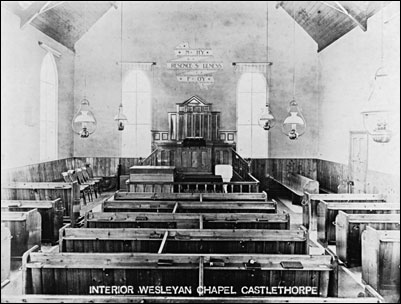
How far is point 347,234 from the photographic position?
6367 mm

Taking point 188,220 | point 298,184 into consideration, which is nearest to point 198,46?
point 298,184

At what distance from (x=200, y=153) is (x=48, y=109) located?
4.47 metres

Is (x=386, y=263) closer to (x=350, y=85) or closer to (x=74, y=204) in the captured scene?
(x=74, y=204)

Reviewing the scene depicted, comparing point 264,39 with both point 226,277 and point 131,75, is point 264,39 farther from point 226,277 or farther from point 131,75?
point 226,277

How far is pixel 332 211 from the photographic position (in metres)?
7.52

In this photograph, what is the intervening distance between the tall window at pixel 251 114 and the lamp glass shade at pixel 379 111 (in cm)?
867

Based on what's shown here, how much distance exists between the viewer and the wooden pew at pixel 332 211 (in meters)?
7.29

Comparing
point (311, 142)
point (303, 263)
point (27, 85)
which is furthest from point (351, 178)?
point (27, 85)

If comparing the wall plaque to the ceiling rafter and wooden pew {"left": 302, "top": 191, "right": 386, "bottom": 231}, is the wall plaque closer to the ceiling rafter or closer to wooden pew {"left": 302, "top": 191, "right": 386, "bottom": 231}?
the ceiling rafter

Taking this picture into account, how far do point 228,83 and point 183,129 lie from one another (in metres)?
2.26

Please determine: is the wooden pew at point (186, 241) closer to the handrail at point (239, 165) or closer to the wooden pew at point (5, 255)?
the wooden pew at point (5, 255)

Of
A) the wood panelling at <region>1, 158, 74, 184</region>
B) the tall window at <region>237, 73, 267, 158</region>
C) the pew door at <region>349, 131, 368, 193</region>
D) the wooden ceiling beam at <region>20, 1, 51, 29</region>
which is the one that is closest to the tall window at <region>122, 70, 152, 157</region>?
the wood panelling at <region>1, 158, 74, 184</region>

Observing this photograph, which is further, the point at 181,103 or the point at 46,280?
the point at 181,103

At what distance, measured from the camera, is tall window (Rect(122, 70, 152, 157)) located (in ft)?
49.2
